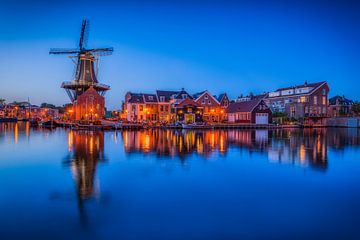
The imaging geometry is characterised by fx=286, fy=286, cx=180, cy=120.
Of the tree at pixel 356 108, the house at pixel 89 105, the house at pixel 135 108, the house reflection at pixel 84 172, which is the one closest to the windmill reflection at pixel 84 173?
the house reflection at pixel 84 172

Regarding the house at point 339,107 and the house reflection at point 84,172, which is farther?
the house at point 339,107

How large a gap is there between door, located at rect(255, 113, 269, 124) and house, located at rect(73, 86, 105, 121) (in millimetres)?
31749

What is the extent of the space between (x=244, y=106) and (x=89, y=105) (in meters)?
32.3

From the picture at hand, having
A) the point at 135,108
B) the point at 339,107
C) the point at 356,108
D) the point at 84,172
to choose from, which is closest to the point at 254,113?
the point at 135,108

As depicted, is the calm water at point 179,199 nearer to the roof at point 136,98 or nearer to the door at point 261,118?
the door at point 261,118

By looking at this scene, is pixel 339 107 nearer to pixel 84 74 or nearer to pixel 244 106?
pixel 244 106

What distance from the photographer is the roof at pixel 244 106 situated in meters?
60.1

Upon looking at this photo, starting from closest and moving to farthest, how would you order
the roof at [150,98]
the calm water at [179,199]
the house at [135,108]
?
the calm water at [179,199]
the house at [135,108]
the roof at [150,98]

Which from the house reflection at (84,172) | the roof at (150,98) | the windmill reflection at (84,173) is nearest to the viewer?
the windmill reflection at (84,173)

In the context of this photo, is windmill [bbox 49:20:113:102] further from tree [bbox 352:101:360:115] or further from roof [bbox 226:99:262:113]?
tree [bbox 352:101:360:115]

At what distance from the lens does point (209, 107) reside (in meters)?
62.8

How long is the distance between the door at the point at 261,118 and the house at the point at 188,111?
38.9 feet

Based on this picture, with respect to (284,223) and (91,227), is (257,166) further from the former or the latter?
(91,227)

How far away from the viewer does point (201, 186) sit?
36.2 ft
